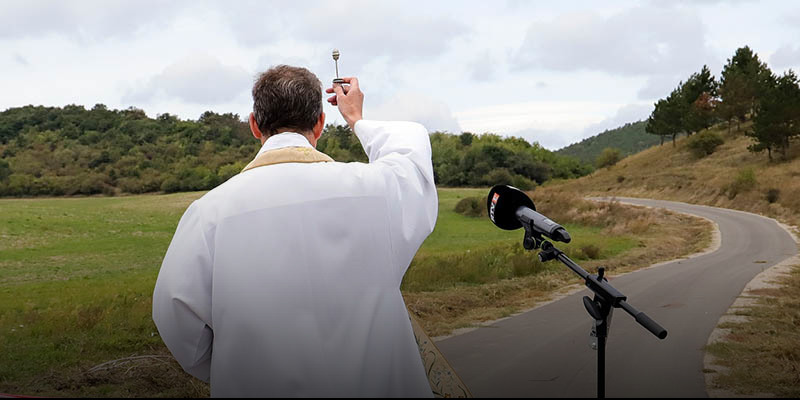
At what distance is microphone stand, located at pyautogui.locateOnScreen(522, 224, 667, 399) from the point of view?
1.99 metres

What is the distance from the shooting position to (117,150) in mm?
26922

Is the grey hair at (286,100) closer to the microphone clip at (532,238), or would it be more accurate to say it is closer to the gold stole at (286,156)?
the gold stole at (286,156)

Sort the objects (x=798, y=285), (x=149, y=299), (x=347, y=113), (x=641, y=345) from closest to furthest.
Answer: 1. (x=347, y=113)
2. (x=641, y=345)
3. (x=149, y=299)
4. (x=798, y=285)

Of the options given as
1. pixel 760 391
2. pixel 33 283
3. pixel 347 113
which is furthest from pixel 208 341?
pixel 33 283

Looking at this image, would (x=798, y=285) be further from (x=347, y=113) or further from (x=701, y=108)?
(x=701, y=108)

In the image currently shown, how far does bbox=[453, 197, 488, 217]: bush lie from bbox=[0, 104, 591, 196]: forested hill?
653 centimetres

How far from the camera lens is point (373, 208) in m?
1.37

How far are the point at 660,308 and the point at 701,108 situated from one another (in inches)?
1840

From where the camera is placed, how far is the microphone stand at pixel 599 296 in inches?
78.3

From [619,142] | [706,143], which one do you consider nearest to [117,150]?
[706,143]

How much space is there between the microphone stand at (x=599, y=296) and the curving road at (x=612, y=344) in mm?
1234

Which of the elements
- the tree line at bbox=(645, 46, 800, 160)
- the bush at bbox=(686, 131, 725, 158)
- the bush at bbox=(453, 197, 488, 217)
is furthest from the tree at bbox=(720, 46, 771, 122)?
the bush at bbox=(453, 197, 488, 217)

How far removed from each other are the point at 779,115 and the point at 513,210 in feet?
103

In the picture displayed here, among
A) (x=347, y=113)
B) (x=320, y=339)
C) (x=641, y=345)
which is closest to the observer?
(x=320, y=339)
